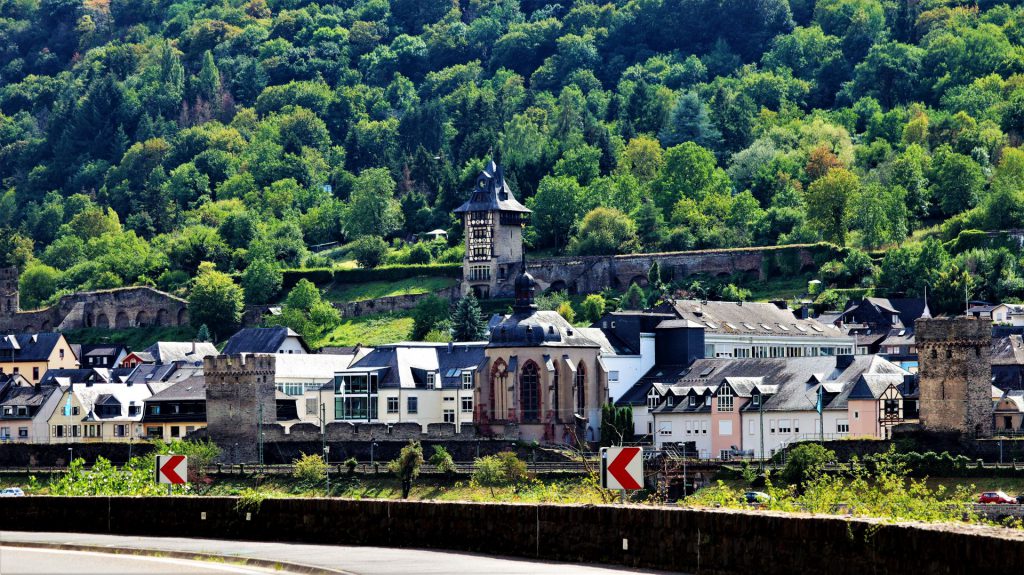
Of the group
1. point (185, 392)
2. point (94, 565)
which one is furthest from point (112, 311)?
point (94, 565)

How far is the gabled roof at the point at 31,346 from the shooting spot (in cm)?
13262

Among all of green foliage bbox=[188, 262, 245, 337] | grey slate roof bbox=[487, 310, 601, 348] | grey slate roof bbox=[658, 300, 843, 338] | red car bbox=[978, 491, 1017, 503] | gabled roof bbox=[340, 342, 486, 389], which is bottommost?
red car bbox=[978, 491, 1017, 503]

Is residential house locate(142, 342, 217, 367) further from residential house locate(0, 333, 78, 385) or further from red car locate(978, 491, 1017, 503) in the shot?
red car locate(978, 491, 1017, 503)

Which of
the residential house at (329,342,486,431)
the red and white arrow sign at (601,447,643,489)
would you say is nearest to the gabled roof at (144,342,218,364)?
the residential house at (329,342,486,431)

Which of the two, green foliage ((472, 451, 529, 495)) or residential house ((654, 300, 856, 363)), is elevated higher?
residential house ((654, 300, 856, 363))

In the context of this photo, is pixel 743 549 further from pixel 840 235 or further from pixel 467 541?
pixel 840 235

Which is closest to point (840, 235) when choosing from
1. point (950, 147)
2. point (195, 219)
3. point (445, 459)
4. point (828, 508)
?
point (950, 147)

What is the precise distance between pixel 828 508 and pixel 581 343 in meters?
62.9

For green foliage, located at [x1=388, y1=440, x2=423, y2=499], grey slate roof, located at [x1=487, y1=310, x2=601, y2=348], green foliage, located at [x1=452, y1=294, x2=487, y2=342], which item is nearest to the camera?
green foliage, located at [x1=388, y1=440, x2=423, y2=499]

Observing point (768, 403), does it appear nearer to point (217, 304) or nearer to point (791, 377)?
point (791, 377)

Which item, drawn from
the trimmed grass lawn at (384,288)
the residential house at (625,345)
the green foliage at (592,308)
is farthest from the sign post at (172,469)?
the trimmed grass lawn at (384,288)

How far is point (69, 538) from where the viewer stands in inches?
1341

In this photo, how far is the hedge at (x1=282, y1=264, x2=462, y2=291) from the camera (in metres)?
147

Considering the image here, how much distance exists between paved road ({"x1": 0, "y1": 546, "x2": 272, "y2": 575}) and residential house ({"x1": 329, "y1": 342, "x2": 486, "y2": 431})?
2696 inches
